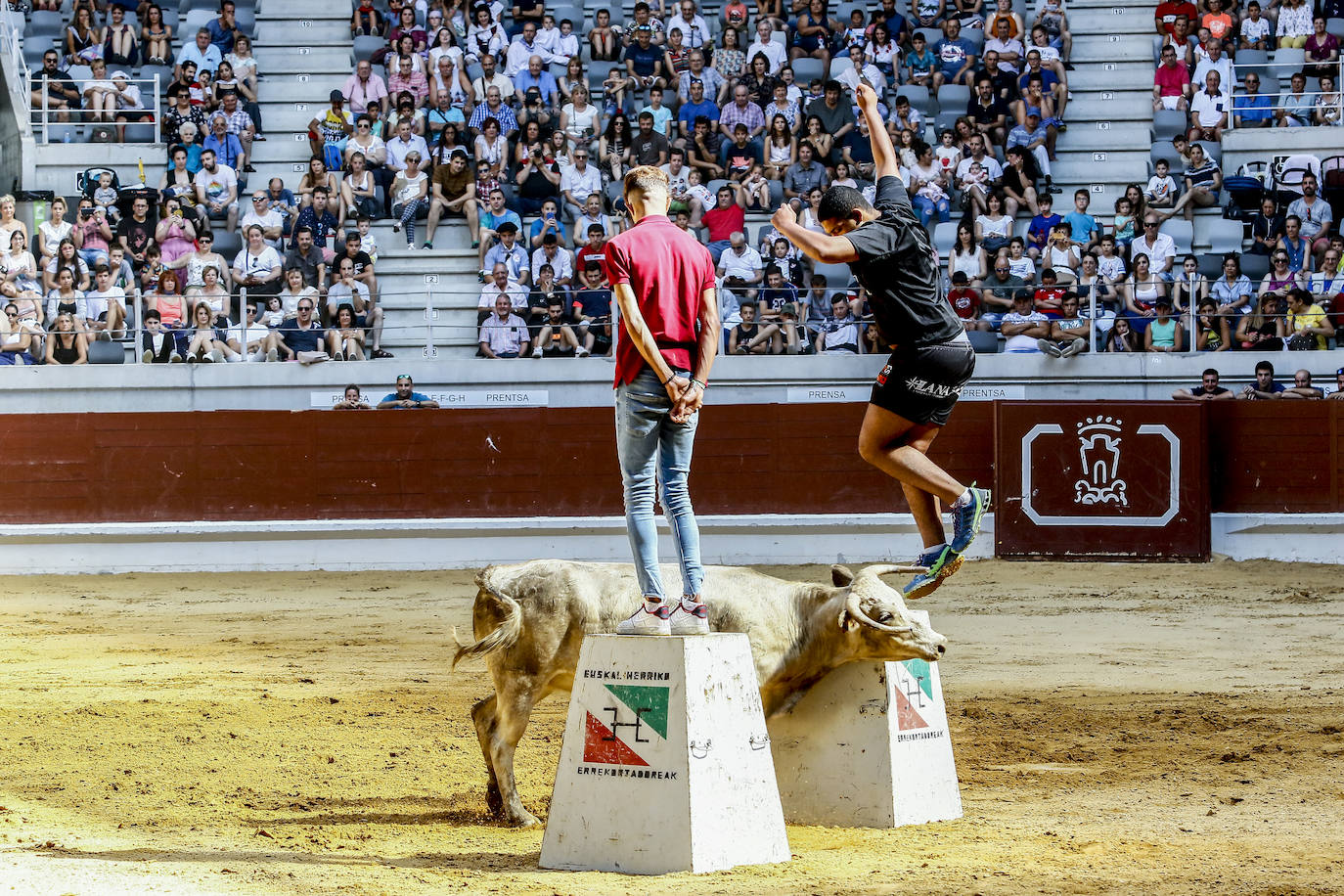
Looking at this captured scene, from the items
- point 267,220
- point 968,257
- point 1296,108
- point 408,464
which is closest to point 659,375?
point 408,464

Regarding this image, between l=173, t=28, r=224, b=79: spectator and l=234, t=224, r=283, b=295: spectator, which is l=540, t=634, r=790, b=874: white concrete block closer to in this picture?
l=234, t=224, r=283, b=295: spectator

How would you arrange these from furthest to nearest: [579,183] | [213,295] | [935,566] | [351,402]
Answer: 1. [579,183]
2. [351,402]
3. [213,295]
4. [935,566]

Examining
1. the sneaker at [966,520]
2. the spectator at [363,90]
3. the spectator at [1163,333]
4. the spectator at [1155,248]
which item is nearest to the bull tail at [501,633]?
the sneaker at [966,520]

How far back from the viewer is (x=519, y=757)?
273 inches

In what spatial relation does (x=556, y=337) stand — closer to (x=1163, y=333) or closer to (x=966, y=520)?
(x=1163, y=333)

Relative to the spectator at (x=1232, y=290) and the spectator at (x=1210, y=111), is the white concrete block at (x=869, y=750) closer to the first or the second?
the spectator at (x=1232, y=290)

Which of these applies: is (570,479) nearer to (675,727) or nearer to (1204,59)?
(1204,59)

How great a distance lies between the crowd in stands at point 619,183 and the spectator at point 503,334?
0.02 meters

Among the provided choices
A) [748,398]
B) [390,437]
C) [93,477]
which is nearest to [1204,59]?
[748,398]

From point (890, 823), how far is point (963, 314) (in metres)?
10.0

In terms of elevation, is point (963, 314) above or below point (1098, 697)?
above

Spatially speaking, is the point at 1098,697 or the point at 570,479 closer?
the point at 1098,697

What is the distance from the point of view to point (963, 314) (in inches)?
588

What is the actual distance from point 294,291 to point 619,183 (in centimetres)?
363
